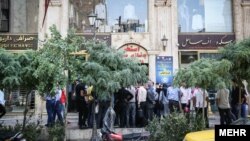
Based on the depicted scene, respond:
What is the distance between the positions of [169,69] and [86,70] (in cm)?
966

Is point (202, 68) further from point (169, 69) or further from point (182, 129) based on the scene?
point (169, 69)

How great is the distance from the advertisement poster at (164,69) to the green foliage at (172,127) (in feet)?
29.5

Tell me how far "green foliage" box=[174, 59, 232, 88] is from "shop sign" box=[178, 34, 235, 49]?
9.44 m

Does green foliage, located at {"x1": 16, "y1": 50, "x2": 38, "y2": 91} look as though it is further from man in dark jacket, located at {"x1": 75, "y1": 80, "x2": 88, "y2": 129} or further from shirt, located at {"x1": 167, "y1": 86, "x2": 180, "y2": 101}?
shirt, located at {"x1": 167, "y1": 86, "x2": 180, "y2": 101}

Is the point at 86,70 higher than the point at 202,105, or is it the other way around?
the point at 86,70

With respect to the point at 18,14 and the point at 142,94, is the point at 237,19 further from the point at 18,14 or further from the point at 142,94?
the point at 18,14

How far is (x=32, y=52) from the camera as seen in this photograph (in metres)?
12.5

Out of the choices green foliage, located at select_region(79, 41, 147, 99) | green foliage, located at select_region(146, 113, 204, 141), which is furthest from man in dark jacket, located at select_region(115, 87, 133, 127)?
green foliage, located at select_region(146, 113, 204, 141)

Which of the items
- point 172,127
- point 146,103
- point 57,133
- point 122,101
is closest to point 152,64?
point 146,103

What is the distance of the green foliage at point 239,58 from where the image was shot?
507 inches

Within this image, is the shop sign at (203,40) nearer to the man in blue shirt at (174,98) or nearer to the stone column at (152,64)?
the stone column at (152,64)

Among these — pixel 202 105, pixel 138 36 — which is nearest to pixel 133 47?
pixel 138 36

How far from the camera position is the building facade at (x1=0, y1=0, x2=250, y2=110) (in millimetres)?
21547

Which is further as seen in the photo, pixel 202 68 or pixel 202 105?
pixel 202 105
